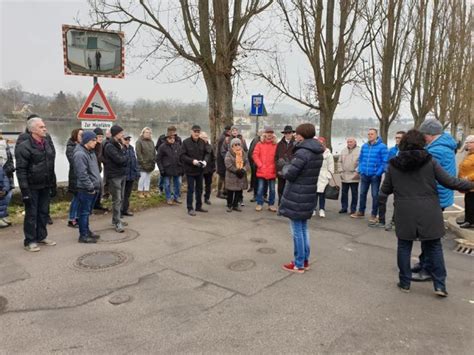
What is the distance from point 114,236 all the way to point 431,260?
469cm

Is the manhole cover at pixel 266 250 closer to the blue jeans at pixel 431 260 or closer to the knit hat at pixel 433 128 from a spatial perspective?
the blue jeans at pixel 431 260

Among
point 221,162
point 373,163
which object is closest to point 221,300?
point 373,163

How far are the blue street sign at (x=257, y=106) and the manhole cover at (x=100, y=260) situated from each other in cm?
803

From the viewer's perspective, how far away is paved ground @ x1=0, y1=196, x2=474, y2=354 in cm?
335

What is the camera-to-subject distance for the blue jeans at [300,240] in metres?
4.92

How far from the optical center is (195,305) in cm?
401

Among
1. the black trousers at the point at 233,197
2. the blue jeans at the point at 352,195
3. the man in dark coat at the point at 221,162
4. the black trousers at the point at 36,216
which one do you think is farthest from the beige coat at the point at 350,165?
the black trousers at the point at 36,216

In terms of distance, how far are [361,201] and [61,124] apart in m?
6.92

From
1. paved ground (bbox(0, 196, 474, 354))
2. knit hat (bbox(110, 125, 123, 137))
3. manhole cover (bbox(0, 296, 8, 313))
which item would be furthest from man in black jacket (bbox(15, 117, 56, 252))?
manhole cover (bbox(0, 296, 8, 313))

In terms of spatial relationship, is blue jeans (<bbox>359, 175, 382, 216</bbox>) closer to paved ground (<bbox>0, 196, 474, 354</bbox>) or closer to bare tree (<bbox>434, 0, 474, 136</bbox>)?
paved ground (<bbox>0, 196, 474, 354</bbox>)

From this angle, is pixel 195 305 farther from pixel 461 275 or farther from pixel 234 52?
pixel 234 52

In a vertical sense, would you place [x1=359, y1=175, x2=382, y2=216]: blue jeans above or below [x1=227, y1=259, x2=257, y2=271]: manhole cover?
above

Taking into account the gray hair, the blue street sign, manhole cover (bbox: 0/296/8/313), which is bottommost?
manhole cover (bbox: 0/296/8/313)

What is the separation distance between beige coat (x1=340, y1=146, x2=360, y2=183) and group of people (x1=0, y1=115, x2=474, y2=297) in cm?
2
